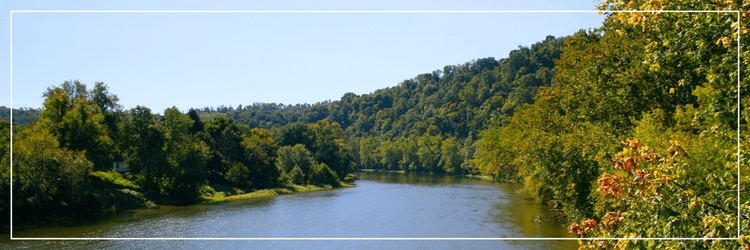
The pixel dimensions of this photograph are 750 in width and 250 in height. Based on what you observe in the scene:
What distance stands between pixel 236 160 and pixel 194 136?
22.0 ft

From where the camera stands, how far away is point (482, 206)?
3512 centimetres

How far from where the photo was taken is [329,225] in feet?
93.2

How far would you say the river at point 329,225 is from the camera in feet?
73.9

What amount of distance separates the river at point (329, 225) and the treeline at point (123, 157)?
311 cm

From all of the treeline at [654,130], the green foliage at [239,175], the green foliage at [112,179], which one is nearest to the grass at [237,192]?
the green foliage at [239,175]

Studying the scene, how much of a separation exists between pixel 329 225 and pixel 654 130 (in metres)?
18.8

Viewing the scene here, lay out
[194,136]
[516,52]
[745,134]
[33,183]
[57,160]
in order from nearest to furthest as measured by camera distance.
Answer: [745,134], [33,183], [57,160], [194,136], [516,52]

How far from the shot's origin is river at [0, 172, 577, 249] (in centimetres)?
2253

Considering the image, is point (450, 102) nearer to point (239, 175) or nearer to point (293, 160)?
point (293, 160)

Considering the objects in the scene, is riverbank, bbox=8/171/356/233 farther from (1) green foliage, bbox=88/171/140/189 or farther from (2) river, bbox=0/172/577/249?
(2) river, bbox=0/172/577/249

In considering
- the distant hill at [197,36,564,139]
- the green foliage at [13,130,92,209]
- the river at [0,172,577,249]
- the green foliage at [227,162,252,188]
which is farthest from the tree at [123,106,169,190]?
the distant hill at [197,36,564,139]

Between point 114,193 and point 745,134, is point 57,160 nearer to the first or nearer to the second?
point 114,193

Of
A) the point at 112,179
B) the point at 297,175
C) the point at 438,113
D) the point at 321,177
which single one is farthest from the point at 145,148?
the point at 438,113

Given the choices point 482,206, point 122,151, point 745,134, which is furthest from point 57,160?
point 745,134
